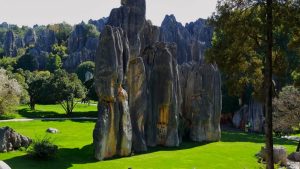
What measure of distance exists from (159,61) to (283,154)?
13632 millimetres

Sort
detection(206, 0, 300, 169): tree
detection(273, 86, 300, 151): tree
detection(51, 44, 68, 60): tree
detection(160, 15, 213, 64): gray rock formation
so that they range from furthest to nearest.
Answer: detection(51, 44, 68, 60): tree → detection(160, 15, 213, 64): gray rock formation → detection(273, 86, 300, 151): tree → detection(206, 0, 300, 169): tree

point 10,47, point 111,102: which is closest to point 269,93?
point 111,102

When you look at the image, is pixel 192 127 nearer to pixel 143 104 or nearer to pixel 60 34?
pixel 143 104

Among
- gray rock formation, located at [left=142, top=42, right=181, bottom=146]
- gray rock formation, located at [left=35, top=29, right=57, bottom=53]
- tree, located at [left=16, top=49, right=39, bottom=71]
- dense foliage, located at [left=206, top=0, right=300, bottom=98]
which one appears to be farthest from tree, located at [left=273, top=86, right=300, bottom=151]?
gray rock formation, located at [left=35, top=29, right=57, bottom=53]

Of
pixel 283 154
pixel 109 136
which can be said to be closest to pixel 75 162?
pixel 109 136

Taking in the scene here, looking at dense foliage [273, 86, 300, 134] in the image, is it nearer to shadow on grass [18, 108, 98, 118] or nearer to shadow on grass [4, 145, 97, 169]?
shadow on grass [4, 145, 97, 169]

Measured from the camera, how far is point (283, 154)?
36.6 metres

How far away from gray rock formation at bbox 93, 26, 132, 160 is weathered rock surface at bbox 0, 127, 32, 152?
554 cm

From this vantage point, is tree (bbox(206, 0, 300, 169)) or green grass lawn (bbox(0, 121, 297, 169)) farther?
green grass lawn (bbox(0, 121, 297, 169))

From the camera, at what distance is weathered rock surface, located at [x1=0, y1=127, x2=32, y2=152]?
103 feet

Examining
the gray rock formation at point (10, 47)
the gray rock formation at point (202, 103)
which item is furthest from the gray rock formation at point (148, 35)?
the gray rock formation at point (10, 47)

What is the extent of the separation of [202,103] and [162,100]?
680 centimetres

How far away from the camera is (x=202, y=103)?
46.0 m

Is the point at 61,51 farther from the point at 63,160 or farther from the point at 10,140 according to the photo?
the point at 63,160
